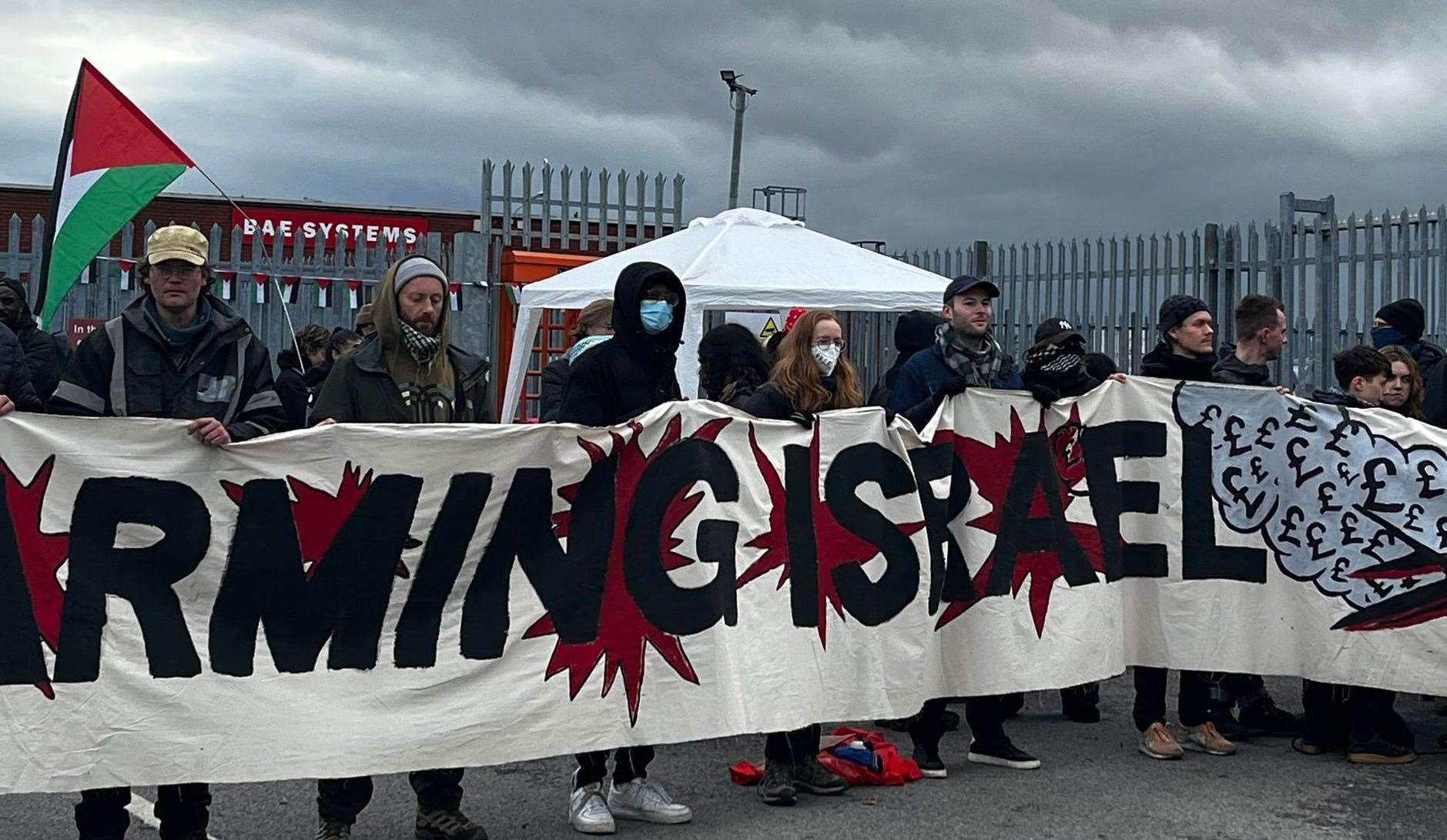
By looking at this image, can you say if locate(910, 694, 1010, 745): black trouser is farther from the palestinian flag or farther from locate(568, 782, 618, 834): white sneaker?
the palestinian flag

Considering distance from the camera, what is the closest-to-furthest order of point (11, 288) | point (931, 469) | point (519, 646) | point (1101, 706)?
point (519, 646) → point (931, 469) → point (1101, 706) → point (11, 288)

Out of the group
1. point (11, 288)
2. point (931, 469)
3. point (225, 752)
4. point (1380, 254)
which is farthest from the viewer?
point (1380, 254)

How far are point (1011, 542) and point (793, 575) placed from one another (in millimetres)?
1106

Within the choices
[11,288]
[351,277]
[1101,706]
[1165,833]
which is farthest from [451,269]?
[1165,833]

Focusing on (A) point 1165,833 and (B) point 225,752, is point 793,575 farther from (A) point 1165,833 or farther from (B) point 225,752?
(B) point 225,752

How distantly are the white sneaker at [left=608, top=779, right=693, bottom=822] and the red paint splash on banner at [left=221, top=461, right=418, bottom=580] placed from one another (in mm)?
1415

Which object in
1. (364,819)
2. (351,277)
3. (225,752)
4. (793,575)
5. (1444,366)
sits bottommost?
(364,819)

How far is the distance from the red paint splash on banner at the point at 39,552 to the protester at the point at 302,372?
328cm

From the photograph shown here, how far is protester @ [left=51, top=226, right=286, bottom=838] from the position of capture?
4797mm

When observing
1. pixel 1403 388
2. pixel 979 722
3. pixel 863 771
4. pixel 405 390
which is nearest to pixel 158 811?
pixel 405 390

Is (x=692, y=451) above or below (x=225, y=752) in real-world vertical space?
above

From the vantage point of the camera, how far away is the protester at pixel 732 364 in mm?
6301

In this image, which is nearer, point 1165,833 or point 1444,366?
point 1165,833

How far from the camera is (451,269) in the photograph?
42.2 ft
